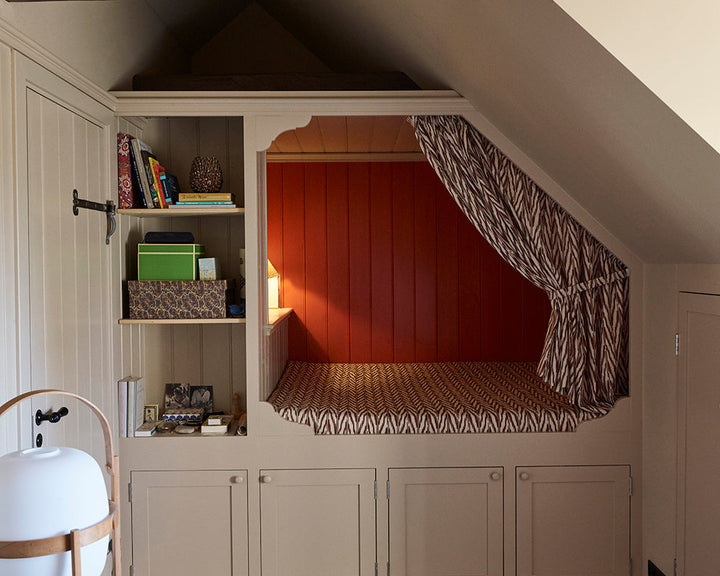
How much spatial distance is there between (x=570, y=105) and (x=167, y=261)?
1.66 metres

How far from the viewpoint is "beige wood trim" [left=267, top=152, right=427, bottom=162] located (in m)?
3.99

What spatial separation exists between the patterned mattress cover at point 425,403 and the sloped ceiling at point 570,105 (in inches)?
30.0

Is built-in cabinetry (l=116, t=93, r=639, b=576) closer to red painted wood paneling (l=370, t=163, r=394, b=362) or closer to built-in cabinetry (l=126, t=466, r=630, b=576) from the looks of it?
built-in cabinetry (l=126, t=466, r=630, b=576)

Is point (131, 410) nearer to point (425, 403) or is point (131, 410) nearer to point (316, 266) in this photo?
point (425, 403)

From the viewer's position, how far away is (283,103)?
2.56 m

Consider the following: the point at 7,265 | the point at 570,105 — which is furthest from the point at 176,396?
the point at 570,105

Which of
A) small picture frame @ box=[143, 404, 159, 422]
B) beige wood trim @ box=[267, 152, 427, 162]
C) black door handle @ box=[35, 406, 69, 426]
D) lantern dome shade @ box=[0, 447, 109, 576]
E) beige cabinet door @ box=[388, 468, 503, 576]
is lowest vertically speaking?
beige cabinet door @ box=[388, 468, 503, 576]

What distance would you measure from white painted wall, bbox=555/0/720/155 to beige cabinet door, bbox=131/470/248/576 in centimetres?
200

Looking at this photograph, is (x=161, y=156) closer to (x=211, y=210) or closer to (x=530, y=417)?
(x=211, y=210)

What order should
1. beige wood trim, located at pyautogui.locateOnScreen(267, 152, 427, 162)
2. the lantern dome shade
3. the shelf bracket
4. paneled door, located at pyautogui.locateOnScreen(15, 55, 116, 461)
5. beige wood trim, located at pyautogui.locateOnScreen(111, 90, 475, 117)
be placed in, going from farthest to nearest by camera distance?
1. beige wood trim, located at pyautogui.locateOnScreen(267, 152, 427, 162)
2. beige wood trim, located at pyautogui.locateOnScreen(111, 90, 475, 117)
3. the shelf bracket
4. paneled door, located at pyautogui.locateOnScreen(15, 55, 116, 461)
5. the lantern dome shade

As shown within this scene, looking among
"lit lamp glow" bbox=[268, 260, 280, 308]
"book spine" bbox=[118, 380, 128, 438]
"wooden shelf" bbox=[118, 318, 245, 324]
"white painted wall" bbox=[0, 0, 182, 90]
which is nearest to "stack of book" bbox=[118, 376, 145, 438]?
"book spine" bbox=[118, 380, 128, 438]

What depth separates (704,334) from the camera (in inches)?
86.2

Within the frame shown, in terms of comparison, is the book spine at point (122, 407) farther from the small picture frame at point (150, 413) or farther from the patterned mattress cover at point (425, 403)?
the patterned mattress cover at point (425, 403)

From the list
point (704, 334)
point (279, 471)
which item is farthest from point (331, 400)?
point (704, 334)
